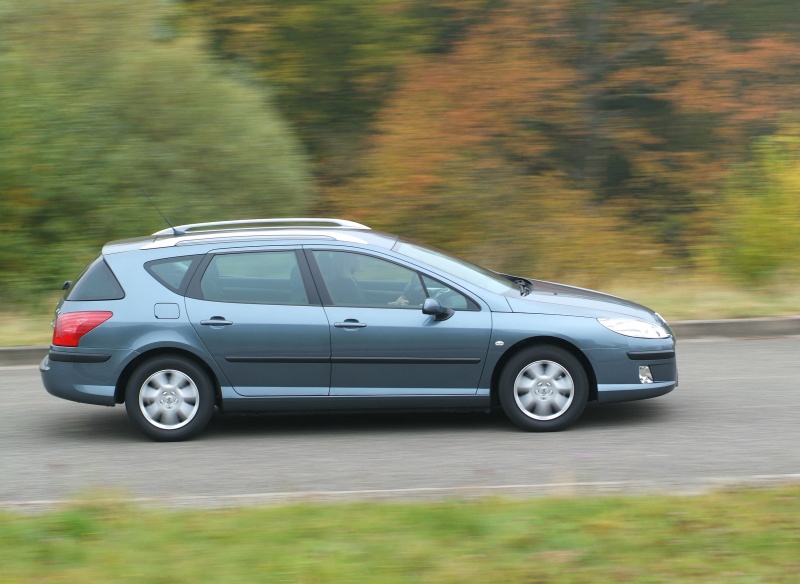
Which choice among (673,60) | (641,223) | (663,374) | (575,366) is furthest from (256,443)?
(673,60)

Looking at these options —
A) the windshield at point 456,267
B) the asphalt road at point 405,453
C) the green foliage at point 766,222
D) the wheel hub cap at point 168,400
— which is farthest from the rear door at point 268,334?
the green foliage at point 766,222

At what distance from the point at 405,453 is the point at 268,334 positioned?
4.33 feet

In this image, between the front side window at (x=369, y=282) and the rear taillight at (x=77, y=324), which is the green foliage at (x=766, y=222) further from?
the rear taillight at (x=77, y=324)

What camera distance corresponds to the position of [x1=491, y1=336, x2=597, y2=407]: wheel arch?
7.61 metres

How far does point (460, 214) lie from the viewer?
17203 mm

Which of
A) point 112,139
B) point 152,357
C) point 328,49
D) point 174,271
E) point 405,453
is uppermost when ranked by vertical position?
point 328,49

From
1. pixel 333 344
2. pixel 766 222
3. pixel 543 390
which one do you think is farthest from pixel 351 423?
pixel 766 222

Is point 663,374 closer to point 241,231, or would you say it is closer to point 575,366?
point 575,366

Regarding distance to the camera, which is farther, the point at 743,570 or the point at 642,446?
the point at 642,446

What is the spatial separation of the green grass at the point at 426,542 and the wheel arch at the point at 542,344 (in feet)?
7.23

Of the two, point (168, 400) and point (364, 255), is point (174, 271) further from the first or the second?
point (364, 255)

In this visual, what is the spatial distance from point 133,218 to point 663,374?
35.1 ft

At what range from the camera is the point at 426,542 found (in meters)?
4.86

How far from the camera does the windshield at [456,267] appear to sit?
7.91 m
